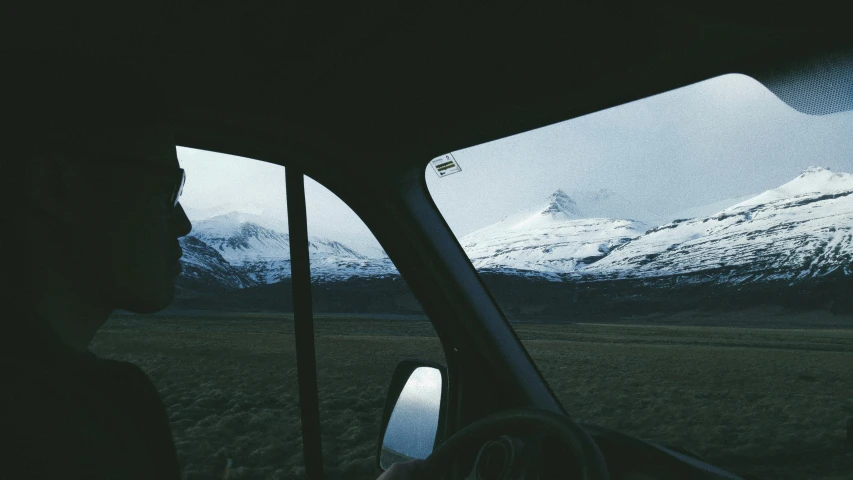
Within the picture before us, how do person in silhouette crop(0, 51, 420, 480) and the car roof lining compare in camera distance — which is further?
the car roof lining

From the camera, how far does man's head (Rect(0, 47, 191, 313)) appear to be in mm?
1056

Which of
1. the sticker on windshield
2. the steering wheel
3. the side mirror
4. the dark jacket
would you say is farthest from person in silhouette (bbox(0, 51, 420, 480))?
the sticker on windshield

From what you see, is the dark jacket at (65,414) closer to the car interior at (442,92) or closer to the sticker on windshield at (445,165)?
the car interior at (442,92)

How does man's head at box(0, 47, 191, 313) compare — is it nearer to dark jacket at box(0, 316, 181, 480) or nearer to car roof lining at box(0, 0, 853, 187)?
dark jacket at box(0, 316, 181, 480)

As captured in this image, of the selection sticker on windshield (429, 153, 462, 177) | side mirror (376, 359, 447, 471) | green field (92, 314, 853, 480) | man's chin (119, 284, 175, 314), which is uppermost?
sticker on windshield (429, 153, 462, 177)

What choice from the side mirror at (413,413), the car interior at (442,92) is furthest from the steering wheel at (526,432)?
the side mirror at (413,413)

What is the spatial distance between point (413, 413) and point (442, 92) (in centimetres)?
121

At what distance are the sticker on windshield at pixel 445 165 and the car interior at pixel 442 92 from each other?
0.04m

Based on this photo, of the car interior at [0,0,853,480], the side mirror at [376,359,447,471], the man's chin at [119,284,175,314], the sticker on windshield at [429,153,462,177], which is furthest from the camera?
the sticker on windshield at [429,153,462,177]

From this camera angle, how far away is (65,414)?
87 cm

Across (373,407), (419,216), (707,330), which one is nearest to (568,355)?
(373,407)

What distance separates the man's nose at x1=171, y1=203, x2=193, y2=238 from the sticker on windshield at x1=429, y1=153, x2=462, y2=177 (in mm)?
1197

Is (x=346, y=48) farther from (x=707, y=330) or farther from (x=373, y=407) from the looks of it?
(x=707, y=330)

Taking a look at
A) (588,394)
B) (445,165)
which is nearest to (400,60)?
(445,165)
